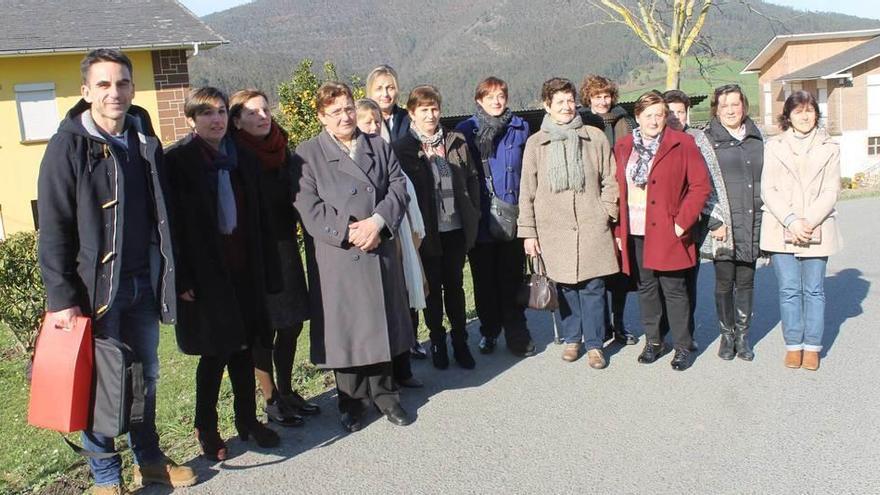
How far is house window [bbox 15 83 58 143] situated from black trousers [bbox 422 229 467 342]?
64.5 ft

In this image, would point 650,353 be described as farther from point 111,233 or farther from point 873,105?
point 873,105

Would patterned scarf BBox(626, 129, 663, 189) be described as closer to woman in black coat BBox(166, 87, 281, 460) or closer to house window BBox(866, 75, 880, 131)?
woman in black coat BBox(166, 87, 281, 460)

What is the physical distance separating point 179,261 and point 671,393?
3052 mm

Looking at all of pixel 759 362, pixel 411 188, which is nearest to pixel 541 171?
pixel 411 188

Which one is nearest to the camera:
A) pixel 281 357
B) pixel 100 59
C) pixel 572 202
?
pixel 100 59

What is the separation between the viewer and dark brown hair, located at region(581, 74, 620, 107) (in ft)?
20.3

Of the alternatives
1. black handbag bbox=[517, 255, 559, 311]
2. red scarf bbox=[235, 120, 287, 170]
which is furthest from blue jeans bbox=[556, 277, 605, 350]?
red scarf bbox=[235, 120, 287, 170]

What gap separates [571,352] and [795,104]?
2.26 metres

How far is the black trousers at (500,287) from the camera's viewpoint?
6066mm

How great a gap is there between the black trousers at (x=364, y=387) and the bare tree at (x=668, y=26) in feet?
57.4

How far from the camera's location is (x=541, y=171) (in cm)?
568

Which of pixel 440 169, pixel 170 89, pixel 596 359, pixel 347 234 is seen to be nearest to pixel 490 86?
pixel 440 169

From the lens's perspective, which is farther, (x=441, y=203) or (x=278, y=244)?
(x=441, y=203)

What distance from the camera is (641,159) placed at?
18.1ft
